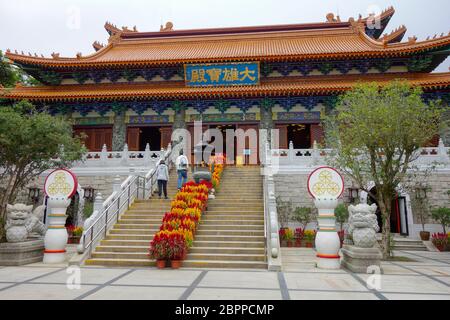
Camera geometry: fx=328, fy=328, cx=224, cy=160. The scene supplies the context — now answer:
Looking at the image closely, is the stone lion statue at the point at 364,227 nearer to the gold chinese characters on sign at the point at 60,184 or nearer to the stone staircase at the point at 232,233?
the stone staircase at the point at 232,233

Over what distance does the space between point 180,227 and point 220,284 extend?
285cm

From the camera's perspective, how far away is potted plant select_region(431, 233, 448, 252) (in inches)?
472

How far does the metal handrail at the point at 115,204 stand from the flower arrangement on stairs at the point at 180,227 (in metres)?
1.85

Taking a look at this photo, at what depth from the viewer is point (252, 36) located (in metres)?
23.1

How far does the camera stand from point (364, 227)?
24.4 ft

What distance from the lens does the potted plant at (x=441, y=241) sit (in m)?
12.0

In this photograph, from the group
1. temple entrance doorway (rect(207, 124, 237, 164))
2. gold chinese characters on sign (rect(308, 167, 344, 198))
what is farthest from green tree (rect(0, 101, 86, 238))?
gold chinese characters on sign (rect(308, 167, 344, 198))

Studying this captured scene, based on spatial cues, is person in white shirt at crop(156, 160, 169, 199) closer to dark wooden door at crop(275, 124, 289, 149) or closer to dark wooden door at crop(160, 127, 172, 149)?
dark wooden door at crop(160, 127, 172, 149)

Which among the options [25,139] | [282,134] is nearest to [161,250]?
[25,139]

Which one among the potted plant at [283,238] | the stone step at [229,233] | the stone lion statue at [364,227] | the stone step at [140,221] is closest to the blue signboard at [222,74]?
the potted plant at [283,238]

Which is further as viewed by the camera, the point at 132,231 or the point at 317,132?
the point at 317,132

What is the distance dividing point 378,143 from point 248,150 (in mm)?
8784

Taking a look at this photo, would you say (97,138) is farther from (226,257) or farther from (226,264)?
(226,264)
